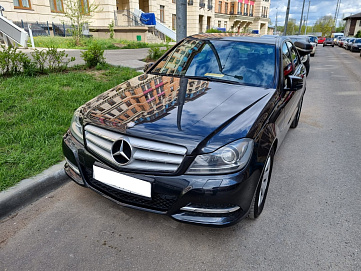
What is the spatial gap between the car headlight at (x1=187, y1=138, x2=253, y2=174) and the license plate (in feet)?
1.16

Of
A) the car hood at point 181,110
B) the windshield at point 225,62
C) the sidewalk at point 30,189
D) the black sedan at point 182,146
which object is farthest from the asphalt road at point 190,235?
the windshield at point 225,62

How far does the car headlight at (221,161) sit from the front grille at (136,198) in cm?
29

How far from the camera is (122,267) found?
1.96 metres

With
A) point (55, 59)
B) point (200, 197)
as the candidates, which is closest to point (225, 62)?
point (200, 197)

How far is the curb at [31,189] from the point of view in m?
2.49

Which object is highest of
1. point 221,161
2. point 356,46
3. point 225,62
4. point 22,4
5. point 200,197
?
point 22,4

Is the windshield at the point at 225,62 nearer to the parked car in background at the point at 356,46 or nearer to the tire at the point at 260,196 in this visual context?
the tire at the point at 260,196

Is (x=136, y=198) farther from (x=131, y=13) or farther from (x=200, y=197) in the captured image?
(x=131, y=13)

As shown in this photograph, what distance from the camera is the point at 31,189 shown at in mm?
2674

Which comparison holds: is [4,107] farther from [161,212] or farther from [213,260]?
[213,260]

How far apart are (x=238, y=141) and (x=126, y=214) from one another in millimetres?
1281

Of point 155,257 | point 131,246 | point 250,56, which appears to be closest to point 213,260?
point 155,257

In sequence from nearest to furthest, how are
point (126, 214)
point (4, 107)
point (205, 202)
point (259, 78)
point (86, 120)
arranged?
point (205, 202) < point (86, 120) < point (126, 214) < point (259, 78) < point (4, 107)

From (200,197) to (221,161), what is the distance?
0.29 m
